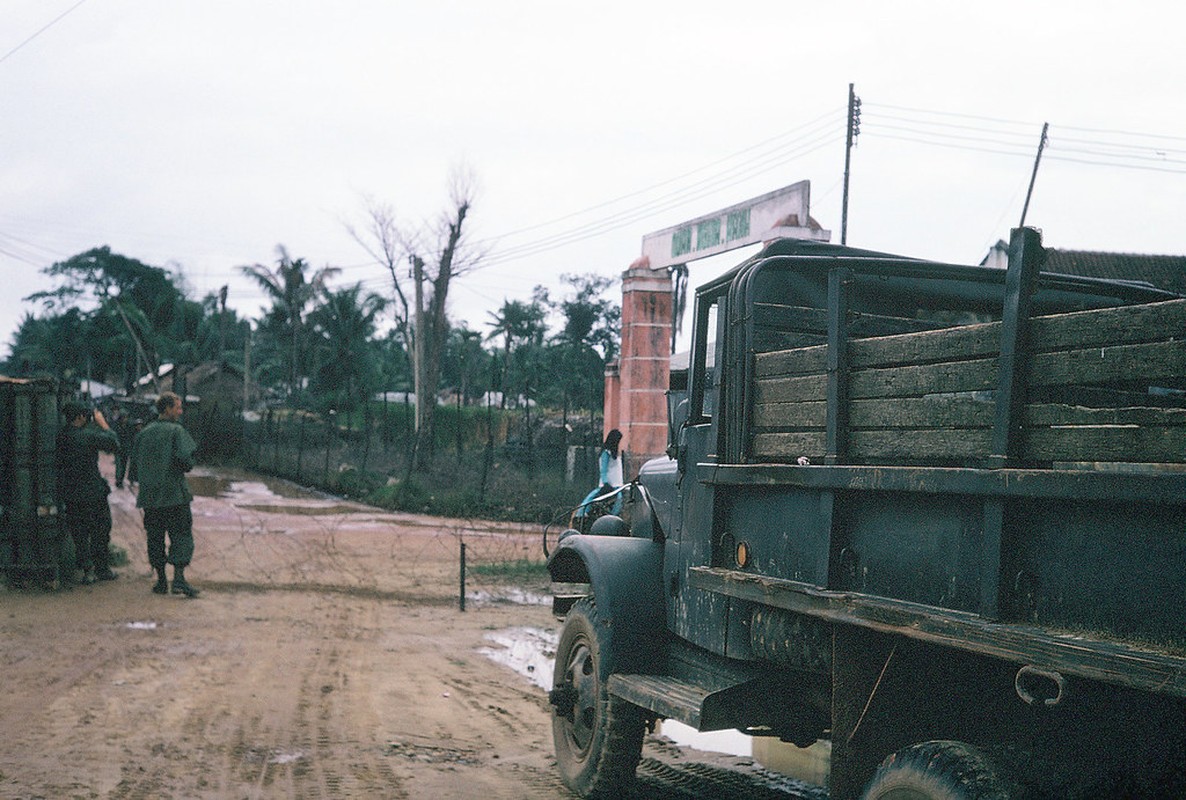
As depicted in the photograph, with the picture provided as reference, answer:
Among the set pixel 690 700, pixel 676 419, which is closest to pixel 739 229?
pixel 676 419

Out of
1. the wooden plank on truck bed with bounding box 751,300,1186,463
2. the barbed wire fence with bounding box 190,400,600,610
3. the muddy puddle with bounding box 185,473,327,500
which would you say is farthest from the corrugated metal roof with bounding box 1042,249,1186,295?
the wooden plank on truck bed with bounding box 751,300,1186,463

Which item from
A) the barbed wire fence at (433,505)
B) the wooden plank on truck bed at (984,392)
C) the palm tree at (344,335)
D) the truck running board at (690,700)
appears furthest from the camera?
the palm tree at (344,335)

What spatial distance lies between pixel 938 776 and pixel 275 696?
5.16 meters

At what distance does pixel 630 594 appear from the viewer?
16.8 ft

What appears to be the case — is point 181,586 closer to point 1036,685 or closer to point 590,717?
point 590,717

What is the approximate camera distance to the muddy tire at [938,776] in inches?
108

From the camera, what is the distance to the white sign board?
12.5m

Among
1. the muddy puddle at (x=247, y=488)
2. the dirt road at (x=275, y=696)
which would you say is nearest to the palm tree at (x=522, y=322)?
the muddy puddle at (x=247, y=488)

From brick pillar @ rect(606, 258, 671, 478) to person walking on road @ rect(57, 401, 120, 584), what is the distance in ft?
22.3

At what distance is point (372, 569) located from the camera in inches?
544

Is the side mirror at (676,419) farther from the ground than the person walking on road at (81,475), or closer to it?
farther from the ground

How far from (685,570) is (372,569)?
9601mm

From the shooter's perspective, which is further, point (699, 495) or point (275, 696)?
point (275, 696)

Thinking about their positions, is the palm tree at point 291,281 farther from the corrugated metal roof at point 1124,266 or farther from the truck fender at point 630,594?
the truck fender at point 630,594
